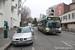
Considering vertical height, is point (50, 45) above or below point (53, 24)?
below

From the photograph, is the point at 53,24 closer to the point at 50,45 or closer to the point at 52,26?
the point at 52,26

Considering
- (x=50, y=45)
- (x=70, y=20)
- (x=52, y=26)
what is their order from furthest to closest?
(x=70, y=20)
(x=52, y=26)
(x=50, y=45)

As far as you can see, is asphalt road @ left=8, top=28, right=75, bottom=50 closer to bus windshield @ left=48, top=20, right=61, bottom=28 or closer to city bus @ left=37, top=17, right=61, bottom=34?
city bus @ left=37, top=17, right=61, bottom=34

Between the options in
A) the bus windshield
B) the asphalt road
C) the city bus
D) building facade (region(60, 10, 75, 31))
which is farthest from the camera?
building facade (region(60, 10, 75, 31))

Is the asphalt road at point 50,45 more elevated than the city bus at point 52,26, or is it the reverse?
the city bus at point 52,26

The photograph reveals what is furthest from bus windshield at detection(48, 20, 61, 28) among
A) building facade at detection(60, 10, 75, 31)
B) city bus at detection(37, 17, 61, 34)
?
building facade at detection(60, 10, 75, 31)

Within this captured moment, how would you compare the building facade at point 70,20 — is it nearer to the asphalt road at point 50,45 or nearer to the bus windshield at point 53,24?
the bus windshield at point 53,24

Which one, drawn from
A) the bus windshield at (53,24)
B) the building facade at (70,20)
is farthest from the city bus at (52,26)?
the building facade at (70,20)

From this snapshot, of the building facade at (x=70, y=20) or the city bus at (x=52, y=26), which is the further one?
the building facade at (x=70, y=20)

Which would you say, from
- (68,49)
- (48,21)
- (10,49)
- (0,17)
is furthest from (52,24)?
(0,17)

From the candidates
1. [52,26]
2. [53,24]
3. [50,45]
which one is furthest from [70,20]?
[50,45]

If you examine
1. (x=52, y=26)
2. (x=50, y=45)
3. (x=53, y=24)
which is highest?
(x=53, y=24)

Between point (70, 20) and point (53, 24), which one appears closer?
point (53, 24)

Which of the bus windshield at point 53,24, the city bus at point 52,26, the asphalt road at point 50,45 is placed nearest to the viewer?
the asphalt road at point 50,45
